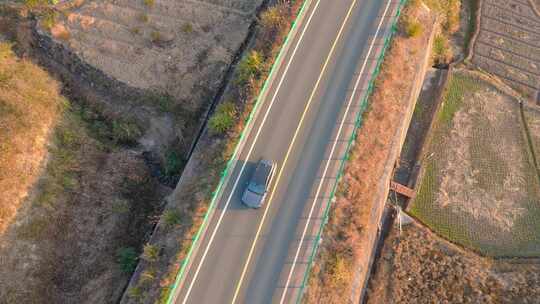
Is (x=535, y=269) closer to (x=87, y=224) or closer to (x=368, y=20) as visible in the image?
(x=368, y=20)

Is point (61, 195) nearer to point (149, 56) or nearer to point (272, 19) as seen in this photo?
point (149, 56)

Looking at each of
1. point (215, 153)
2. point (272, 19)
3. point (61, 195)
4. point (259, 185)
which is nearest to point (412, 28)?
point (272, 19)

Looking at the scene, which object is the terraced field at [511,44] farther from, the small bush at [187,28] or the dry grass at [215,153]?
the small bush at [187,28]

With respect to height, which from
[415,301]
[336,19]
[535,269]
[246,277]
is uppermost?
[336,19]

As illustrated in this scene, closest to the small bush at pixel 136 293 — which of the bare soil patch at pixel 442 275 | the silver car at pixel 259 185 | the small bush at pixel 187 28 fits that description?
the silver car at pixel 259 185

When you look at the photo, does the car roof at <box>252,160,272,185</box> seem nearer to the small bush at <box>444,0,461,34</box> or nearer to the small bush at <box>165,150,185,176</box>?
the small bush at <box>165,150,185,176</box>

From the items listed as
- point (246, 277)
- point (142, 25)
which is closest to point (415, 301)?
point (246, 277)

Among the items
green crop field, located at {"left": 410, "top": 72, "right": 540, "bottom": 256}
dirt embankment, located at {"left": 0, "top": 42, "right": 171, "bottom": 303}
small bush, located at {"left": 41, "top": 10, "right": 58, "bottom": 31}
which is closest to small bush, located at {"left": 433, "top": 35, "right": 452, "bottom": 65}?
green crop field, located at {"left": 410, "top": 72, "right": 540, "bottom": 256}
